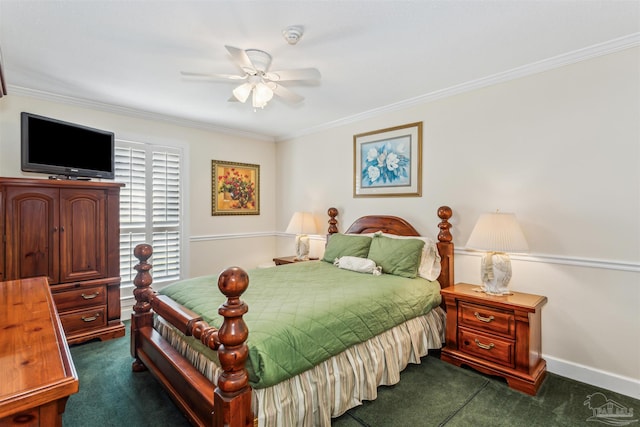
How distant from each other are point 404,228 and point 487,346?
1.38 meters

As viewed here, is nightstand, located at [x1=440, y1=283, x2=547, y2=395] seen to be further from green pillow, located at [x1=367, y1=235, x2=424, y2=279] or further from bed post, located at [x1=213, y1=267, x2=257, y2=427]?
bed post, located at [x1=213, y1=267, x2=257, y2=427]

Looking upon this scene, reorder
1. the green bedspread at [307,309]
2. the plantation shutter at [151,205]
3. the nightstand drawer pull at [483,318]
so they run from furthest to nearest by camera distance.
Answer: the plantation shutter at [151,205] → the nightstand drawer pull at [483,318] → the green bedspread at [307,309]

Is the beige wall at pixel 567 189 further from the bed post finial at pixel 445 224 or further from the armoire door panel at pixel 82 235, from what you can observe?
the armoire door panel at pixel 82 235

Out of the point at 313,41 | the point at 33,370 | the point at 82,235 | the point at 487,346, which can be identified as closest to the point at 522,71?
the point at 313,41

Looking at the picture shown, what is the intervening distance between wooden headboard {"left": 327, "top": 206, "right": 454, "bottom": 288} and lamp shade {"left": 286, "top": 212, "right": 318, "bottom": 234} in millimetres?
243

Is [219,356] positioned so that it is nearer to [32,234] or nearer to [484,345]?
[484,345]

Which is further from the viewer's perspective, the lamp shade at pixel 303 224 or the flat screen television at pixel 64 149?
the lamp shade at pixel 303 224

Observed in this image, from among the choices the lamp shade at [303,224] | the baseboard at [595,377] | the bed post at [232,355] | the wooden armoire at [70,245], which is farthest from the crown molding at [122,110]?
the baseboard at [595,377]

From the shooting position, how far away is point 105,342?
3.09 metres

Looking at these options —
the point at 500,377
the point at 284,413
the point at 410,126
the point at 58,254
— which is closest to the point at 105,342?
the point at 58,254

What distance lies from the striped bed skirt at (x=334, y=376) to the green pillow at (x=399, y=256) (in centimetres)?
44

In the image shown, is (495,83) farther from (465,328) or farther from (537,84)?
(465,328)

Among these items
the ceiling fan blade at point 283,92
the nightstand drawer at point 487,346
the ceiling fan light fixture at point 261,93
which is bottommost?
the nightstand drawer at point 487,346

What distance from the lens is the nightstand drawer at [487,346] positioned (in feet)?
7.80
